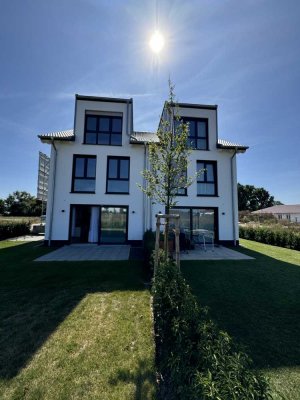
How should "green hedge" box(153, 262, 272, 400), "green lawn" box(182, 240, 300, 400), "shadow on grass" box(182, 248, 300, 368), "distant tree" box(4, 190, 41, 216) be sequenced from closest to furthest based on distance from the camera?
"green hedge" box(153, 262, 272, 400), "green lawn" box(182, 240, 300, 400), "shadow on grass" box(182, 248, 300, 368), "distant tree" box(4, 190, 41, 216)

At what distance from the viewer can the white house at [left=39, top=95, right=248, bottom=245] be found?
42.3 ft

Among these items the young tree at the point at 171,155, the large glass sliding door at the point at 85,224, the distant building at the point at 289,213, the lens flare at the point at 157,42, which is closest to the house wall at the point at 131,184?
the large glass sliding door at the point at 85,224

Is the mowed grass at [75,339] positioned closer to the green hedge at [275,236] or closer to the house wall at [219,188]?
the house wall at [219,188]

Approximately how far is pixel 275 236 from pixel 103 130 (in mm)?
14548

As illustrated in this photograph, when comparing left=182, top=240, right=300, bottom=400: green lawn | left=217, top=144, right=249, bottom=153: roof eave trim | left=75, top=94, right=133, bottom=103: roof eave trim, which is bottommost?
left=182, top=240, right=300, bottom=400: green lawn

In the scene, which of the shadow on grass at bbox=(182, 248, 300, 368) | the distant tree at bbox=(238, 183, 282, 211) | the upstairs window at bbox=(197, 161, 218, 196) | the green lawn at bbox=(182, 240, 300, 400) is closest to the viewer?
the green lawn at bbox=(182, 240, 300, 400)

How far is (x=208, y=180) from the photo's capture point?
13750 mm

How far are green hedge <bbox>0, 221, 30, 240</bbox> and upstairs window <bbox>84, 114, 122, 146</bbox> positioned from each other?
10.0 meters

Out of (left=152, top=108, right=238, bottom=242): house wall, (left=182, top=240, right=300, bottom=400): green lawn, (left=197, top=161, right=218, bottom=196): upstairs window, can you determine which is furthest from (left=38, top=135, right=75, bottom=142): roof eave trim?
(left=182, top=240, right=300, bottom=400): green lawn

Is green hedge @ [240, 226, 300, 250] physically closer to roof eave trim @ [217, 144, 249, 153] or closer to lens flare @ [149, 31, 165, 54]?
roof eave trim @ [217, 144, 249, 153]

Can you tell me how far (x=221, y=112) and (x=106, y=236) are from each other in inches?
472

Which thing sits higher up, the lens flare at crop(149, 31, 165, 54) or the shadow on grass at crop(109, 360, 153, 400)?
the lens flare at crop(149, 31, 165, 54)

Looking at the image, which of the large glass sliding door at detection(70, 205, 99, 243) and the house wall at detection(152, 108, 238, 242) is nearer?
the large glass sliding door at detection(70, 205, 99, 243)

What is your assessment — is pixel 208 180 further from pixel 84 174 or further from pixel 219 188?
pixel 84 174
